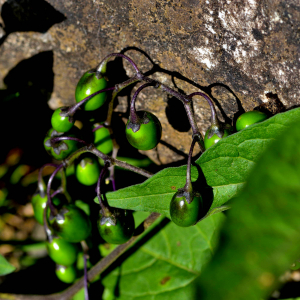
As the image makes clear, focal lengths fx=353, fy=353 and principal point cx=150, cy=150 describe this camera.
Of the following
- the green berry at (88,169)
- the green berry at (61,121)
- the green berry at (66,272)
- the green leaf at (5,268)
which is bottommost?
the green berry at (66,272)

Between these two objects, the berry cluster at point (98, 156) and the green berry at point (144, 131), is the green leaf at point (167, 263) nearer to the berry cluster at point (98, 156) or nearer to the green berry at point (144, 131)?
the berry cluster at point (98, 156)

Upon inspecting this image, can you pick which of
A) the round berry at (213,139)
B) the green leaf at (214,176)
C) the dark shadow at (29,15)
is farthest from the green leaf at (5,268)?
the dark shadow at (29,15)

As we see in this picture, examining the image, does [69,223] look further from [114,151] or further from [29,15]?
[29,15]

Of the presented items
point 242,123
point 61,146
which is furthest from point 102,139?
point 242,123

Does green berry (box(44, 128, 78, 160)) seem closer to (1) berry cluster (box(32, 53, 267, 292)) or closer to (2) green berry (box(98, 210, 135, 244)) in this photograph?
(1) berry cluster (box(32, 53, 267, 292))

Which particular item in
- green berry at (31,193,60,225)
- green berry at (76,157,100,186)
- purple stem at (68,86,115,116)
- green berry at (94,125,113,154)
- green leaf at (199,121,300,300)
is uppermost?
green leaf at (199,121,300,300)

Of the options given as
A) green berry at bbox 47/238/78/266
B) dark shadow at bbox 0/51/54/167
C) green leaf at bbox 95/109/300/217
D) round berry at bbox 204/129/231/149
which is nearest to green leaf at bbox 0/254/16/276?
green berry at bbox 47/238/78/266

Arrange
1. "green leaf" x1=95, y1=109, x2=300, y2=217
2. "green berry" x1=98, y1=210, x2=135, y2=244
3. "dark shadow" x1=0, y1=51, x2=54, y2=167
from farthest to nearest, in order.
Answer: "dark shadow" x1=0, y1=51, x2=54, y2=167 → "green berry" x1=98, y1=210, x2=135, y2=244 → "green leaf" x1=95, y1=109, x2=300, y2=217
